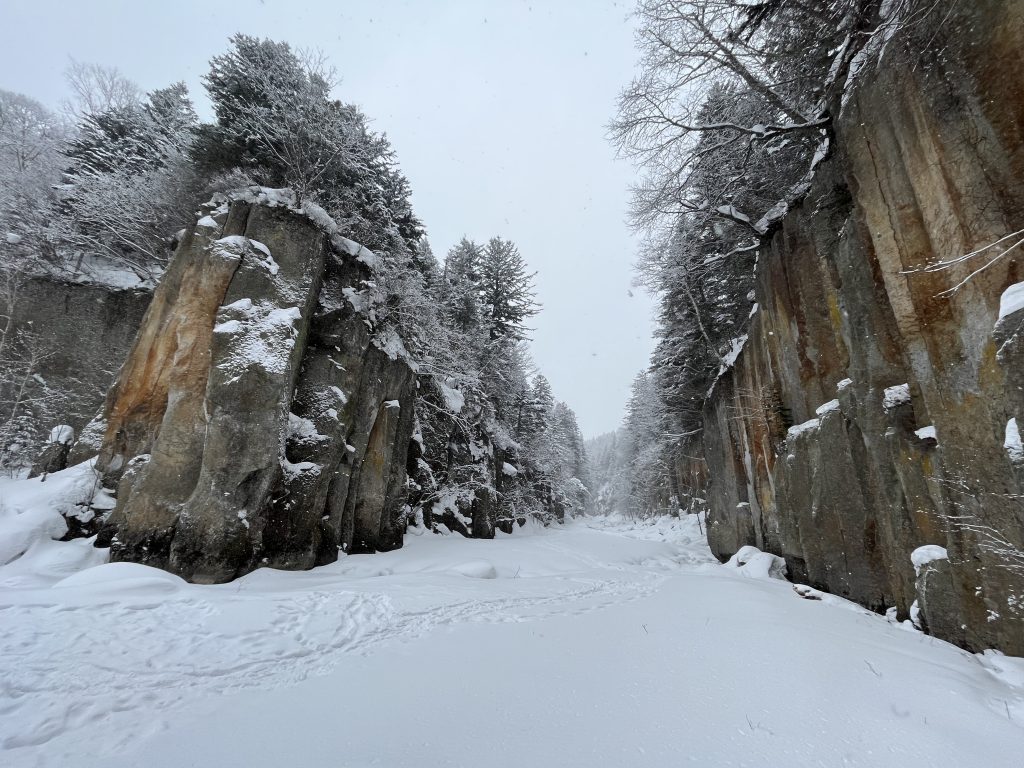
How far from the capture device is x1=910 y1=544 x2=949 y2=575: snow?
482 centimetres

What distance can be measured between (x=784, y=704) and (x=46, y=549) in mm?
10691

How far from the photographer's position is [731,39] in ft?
23.4

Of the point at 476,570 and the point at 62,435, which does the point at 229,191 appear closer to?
the point at 62,435

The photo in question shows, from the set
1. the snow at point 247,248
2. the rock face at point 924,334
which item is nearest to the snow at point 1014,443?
the rock face at point 924,334

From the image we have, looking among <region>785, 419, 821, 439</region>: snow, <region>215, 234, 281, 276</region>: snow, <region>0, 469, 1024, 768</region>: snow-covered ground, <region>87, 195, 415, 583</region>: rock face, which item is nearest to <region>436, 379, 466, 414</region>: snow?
<region>87, 195, 415, 583</region>: rock face

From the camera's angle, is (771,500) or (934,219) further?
(771,500)

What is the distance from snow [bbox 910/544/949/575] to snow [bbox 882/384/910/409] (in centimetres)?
191

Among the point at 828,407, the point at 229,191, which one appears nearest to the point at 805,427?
the point at 828,407

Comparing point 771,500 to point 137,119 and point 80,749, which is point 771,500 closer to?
point 80,749

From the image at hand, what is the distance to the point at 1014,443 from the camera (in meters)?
3.64

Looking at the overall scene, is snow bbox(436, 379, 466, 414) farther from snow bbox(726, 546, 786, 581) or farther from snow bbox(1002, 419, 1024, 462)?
snow bbox(1002, 419, 1024, 462)

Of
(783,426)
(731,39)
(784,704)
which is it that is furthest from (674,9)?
(784,704)

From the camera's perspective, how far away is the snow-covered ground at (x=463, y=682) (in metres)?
2.46

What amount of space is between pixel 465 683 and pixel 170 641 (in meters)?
3.12
